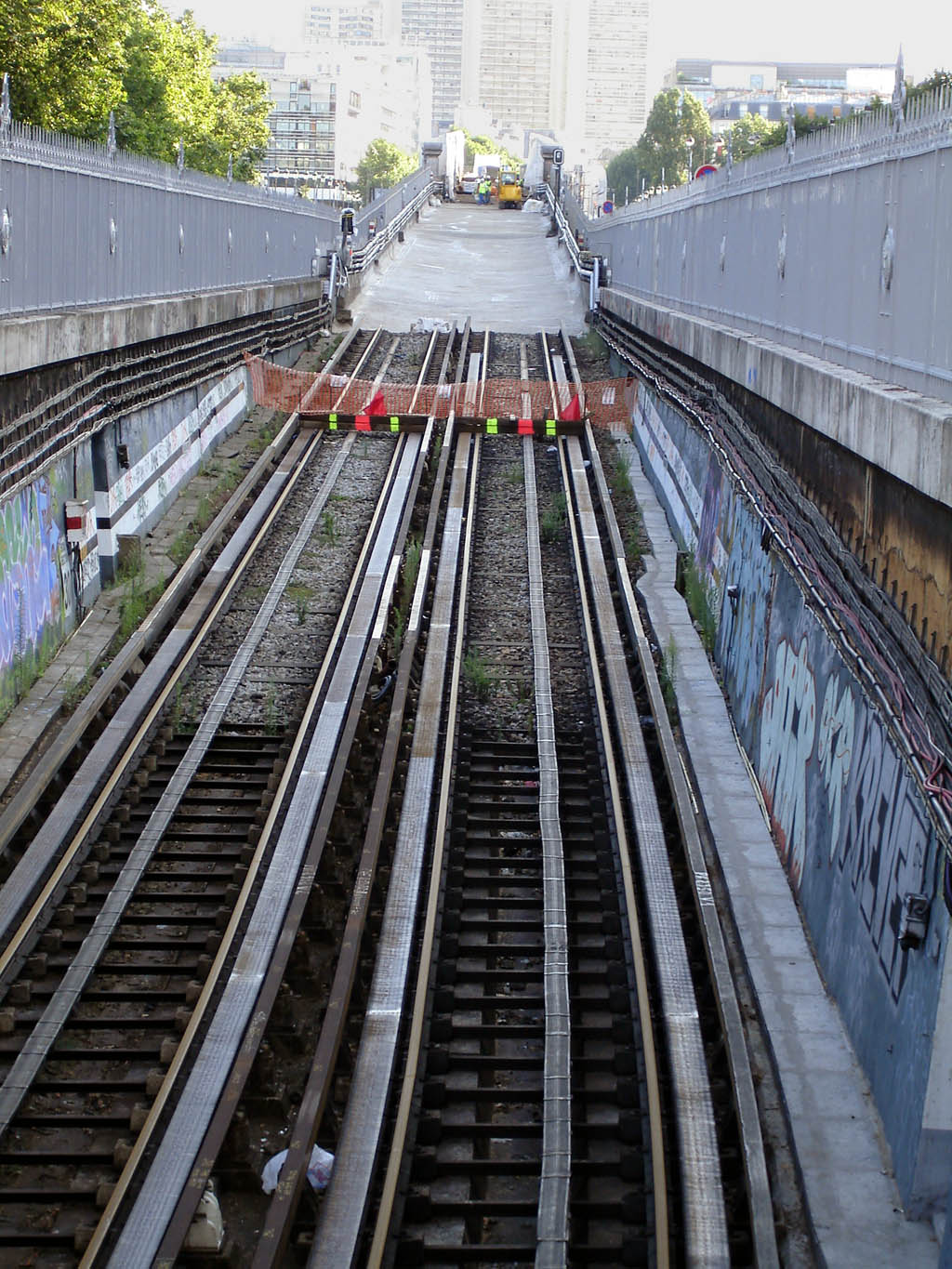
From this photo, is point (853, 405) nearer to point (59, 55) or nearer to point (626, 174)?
point (59, 55)

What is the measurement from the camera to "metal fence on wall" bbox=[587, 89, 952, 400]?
775 cm

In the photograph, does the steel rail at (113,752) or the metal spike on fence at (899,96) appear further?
the steel rail at (113,752)

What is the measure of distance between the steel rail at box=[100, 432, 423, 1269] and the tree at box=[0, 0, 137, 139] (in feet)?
56.9

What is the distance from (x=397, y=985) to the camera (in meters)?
8.80

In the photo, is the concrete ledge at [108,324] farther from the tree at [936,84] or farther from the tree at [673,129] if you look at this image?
the tree at [673,129]

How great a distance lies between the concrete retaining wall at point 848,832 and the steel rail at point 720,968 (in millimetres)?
705

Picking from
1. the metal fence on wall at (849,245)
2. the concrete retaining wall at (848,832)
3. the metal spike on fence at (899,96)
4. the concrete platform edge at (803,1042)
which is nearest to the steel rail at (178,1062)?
the concrete platform edge at (803,1042)

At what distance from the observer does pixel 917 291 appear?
26.1 feet

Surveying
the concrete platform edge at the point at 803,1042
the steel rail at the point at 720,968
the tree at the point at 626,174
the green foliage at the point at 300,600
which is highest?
the tree at the point at 626,174

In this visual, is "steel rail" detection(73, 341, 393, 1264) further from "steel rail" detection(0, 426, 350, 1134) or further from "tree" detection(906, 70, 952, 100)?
"tree" detection(906, 70, 952, 100)

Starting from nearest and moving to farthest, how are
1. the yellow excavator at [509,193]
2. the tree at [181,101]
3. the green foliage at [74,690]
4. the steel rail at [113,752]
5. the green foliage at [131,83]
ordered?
1. the steel rail at [113,752]
2. the green foliage at [74,690]
3. the green foliage at [131,83]
4. the tree at [181,101]
5. the yellow excavator at [509,193]

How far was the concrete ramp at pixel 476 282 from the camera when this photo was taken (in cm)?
3744

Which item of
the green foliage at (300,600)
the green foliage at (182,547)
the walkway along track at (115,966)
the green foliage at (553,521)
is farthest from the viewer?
the green foliage at (553,521)

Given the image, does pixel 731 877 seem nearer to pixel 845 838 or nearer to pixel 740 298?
pixel 845 838
